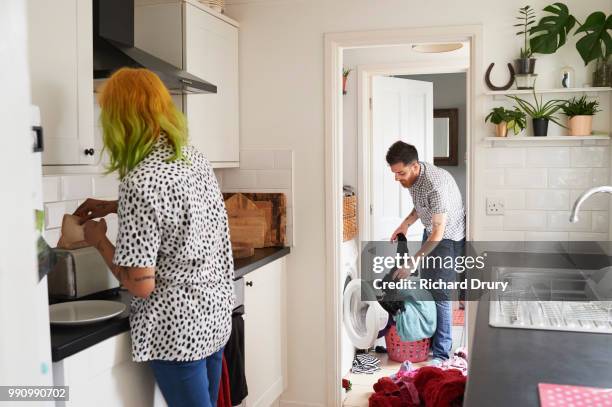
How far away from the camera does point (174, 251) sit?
2.06m

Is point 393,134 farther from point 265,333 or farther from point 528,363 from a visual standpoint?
point 528,363

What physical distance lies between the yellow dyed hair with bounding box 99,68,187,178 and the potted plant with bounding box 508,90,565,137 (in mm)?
1968

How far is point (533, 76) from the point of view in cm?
326

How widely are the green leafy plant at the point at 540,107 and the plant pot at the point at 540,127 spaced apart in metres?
0.02

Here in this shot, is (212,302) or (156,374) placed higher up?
(212,302)

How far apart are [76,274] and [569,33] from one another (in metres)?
2.54

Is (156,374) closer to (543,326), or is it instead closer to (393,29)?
(543,326)

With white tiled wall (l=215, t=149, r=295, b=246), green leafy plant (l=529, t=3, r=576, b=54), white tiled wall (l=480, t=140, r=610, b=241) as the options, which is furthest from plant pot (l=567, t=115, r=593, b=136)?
white tiled wall (l=215, t=149, r=295, b=246)

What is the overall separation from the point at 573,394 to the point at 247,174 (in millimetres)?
2600

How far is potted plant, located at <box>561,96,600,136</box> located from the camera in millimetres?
3195

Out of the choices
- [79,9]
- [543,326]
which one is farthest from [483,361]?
[79,9]

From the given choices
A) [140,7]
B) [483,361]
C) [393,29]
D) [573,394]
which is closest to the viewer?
[573,394]

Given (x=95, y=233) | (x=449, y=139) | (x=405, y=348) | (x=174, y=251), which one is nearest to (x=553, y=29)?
(x=174, y=251)

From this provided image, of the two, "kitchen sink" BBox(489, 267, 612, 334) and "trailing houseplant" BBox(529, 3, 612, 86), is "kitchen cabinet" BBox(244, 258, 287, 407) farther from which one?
"trailing houseplant" BBox(529, 3, 612, 86)
